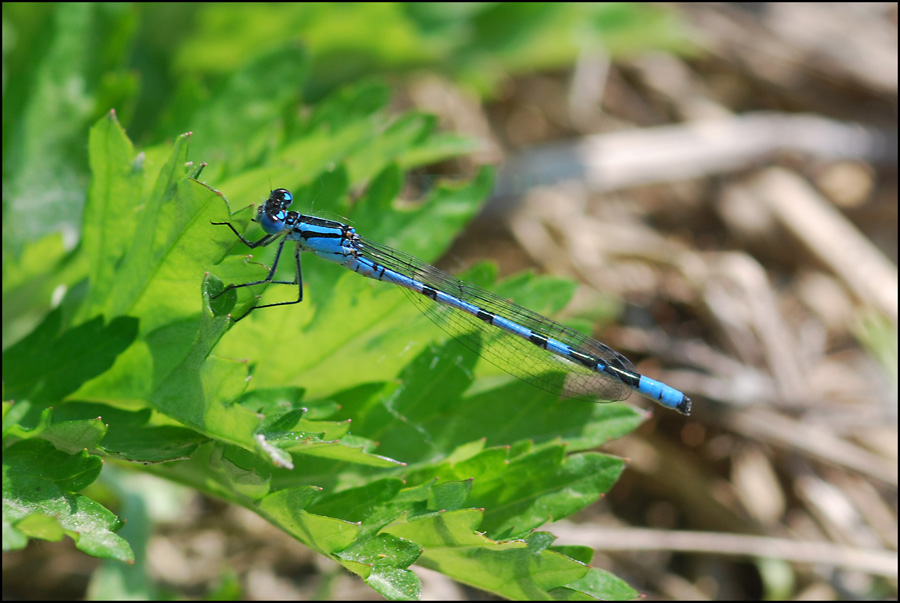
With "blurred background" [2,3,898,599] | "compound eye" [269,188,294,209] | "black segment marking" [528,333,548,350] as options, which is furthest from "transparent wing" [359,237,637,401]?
"blurred background" [2,3,898,599]

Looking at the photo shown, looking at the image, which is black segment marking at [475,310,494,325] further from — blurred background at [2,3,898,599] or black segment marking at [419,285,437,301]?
blurred background at [2,3,898,599]

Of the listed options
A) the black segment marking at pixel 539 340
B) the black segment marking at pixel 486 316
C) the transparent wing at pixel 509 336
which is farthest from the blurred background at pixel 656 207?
the black segment marking at pixel 486 316

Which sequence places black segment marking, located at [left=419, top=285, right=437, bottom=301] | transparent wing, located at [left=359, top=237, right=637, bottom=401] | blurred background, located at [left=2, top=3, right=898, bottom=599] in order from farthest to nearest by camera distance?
blurred background, located at [left=2, top=3, right=898, bottom=599]
black segment marking, located at [left=419, top=285, right=437, bottom=301]
transparent wing, located at [left=359, top=237, right=637, bottom=401]

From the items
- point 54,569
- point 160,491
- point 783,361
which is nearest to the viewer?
point 54,569

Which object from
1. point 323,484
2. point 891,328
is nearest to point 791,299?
point 891,328

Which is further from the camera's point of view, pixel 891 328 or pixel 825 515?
pixel 891 328

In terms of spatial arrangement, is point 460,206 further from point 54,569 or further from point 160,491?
point 54,569

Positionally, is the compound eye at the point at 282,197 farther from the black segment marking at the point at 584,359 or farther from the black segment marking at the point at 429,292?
the black segment marking at the point at 584,359

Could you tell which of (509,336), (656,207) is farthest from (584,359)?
(656,207)
